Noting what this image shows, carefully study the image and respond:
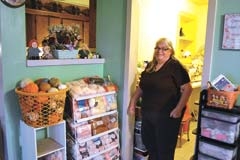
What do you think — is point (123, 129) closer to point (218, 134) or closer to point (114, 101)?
point (114, 101)

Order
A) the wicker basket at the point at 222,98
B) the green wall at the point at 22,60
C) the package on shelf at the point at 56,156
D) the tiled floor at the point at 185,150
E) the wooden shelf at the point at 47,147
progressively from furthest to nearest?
the tiled floor at the point at 185,150 → the package on shelf at the point at 56,156 → the wooden shelf at the point at 47,147 → the green wall at the point at 22,60 → the wicker basket at the point at 222,98

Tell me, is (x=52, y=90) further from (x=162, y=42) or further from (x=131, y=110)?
(x=162, y=42)

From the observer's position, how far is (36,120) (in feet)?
5.98

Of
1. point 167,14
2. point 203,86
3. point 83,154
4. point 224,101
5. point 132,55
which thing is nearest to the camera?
point 224,101

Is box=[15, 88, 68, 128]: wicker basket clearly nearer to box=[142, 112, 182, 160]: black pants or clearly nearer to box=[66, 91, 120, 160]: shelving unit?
box=[66, 91, 120, 160]: shelving unit

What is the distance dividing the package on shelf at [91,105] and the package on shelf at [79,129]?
6 centimetres

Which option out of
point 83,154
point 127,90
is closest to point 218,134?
point 127,90

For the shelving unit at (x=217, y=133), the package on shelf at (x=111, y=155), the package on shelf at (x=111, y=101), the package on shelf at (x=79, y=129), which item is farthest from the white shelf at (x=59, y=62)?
the shelving unit at (x=217, y=133)

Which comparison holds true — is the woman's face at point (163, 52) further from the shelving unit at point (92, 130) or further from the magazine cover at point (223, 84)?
the shelving unit at point (92, 130)

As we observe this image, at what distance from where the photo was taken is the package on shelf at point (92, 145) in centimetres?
217

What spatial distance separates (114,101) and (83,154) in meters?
0.59

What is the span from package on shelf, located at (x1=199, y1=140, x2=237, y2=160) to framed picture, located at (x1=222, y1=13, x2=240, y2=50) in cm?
74

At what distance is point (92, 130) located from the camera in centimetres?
225

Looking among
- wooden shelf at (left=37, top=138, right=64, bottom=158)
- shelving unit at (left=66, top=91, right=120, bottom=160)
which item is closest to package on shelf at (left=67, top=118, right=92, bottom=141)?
shelving unit at (left=66, top=91, right=120, bottom=160)
